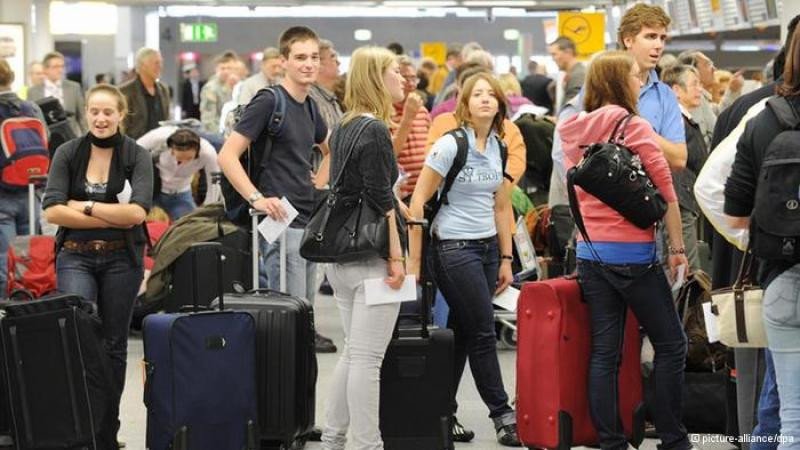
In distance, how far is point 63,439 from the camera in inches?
244

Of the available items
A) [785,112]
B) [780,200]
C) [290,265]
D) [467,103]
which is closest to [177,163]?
[290,265]

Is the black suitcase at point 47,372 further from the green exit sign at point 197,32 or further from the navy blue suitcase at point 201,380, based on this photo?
the green exit sign at point 197,32

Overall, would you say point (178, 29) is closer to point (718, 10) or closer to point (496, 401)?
point (718, 10)

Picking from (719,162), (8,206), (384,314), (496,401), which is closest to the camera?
(719,162)

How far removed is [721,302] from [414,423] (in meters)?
1.67

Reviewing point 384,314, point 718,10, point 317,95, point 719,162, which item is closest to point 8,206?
point 317,95

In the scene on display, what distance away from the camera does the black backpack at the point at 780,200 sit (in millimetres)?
4547

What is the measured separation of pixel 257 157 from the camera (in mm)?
7082

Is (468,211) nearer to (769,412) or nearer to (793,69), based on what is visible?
(769,412)

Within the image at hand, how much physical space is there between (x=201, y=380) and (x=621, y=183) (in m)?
1.79

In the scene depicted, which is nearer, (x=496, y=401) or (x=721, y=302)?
(x=721, y=302)

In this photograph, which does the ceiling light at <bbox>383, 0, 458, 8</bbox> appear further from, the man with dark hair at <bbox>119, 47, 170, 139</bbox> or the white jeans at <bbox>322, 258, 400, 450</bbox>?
the white jeans at <bbox>322, 258, 400, 450</bbox>

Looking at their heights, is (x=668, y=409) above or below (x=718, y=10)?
below

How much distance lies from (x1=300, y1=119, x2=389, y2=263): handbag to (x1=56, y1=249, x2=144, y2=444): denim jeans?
1.06 metres
